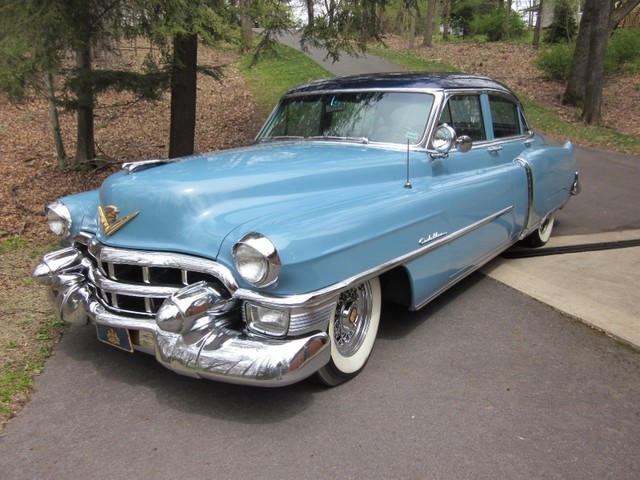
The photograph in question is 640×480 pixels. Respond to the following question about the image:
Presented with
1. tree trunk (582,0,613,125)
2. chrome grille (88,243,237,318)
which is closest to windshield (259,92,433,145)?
chrome grille (88,243,237,318)

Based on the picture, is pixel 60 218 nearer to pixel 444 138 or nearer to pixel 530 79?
pixel 444 138

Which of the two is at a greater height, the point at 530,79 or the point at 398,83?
the point at 530,79

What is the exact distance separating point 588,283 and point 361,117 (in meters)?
2.48

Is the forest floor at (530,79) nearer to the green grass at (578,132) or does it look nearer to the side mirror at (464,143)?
the green grass at (578,132)

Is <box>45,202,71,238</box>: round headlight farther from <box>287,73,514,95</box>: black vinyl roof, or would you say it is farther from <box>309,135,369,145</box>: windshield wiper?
<box>287,73,514,95</box>: black vinyl roof

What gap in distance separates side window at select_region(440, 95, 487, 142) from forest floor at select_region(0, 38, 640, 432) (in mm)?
3281

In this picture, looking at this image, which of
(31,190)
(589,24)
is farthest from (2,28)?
(589,24)

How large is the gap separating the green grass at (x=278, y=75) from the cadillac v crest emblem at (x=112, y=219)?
10620 mm

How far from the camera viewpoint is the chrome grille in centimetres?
283

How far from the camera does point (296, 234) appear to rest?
275cm

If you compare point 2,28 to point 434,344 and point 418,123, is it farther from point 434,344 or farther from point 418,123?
point 434,344

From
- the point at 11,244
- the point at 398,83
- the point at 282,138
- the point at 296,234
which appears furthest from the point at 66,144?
the point at 296,234

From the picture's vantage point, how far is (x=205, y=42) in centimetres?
589

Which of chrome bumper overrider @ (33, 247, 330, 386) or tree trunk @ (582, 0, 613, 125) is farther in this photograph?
tree trunk @ (582, 0, 613, 125)
